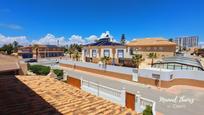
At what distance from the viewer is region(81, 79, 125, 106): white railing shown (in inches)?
428

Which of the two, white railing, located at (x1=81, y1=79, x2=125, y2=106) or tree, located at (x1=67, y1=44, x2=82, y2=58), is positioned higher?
tree, located at (x1=67, y1=44, x2=82, y2=58)

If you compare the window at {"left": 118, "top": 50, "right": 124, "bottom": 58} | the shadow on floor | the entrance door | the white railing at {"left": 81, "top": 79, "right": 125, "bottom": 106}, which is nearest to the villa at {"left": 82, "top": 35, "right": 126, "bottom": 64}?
the window at {"left": 118, "top": 50, "right": 124, "bottom": 58}

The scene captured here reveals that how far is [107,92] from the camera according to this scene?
11930 mm

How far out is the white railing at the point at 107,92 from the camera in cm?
1086

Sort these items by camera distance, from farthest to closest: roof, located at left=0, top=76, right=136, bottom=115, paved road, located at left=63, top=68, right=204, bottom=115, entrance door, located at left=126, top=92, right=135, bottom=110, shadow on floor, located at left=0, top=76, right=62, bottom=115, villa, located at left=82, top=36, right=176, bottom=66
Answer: villa, located at left=82, top=36, right=176, bottom=66, paved road, located at left=63, top=68, right=204, bottom=115, entrance door, located at left=126, top=92, right=135, bottom=110, roof, located at left=0, top=76, right=136, bottom=115, shadow on floor, located at left=0, top=76, right=62, bottom=115

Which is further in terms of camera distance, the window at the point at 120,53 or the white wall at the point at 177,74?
the window at the point at 120,53

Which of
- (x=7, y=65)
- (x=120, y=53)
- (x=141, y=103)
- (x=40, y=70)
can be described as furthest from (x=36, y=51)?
(x=141, y=103)

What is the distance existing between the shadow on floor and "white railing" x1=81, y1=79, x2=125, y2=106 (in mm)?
4255

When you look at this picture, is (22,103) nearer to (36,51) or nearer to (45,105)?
(45,105)

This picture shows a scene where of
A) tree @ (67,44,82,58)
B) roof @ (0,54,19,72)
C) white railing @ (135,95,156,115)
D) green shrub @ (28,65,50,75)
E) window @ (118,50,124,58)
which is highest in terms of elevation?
tree @ (67,44,82,58)

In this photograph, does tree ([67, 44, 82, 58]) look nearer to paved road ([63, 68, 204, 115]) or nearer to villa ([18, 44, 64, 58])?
villa ([18, 44, 64, 58])

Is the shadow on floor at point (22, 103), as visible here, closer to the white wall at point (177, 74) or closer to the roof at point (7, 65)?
the roof at point (7, 65)

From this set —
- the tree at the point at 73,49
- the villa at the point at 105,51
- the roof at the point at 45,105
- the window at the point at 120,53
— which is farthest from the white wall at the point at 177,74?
the tree at the point at 73,49

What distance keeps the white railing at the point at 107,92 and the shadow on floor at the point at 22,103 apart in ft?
14.0
